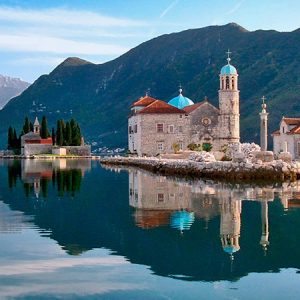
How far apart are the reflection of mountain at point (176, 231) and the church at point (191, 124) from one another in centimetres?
4532

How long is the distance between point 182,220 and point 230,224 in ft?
5.33

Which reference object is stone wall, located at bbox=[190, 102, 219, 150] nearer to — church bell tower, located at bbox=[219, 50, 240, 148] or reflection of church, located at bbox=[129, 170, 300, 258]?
church bell tower, located at bbox=[219, 50, 240, 148]

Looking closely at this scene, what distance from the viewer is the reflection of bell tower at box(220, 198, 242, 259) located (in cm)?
1436

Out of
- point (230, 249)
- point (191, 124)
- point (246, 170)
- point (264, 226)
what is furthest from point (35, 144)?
point (230, 249)

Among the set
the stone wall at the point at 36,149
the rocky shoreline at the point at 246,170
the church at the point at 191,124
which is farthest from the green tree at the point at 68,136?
the rocky shoreline at the point at 246,170

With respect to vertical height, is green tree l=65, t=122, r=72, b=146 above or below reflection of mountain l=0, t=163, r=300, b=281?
above

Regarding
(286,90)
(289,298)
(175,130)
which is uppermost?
(286,90)

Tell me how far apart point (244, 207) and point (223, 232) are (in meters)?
5.72

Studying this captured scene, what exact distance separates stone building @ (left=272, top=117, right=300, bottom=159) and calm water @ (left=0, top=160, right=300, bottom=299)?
34526mm

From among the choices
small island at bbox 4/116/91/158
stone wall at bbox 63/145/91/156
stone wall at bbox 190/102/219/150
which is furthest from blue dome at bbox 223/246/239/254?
stone wall at bbox 63/145/91/156

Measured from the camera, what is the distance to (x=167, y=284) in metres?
11.0

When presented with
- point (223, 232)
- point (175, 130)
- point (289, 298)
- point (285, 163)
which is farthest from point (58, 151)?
point (289, 298)

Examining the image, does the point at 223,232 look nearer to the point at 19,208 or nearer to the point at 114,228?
the point at 114,228

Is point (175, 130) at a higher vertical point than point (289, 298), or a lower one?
higher
